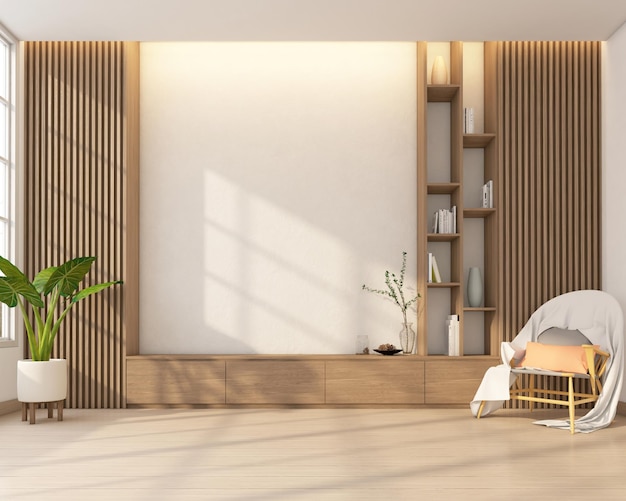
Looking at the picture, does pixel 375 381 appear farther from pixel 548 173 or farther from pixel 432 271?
pixel 548 173

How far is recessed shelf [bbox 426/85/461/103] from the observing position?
6.36 metres

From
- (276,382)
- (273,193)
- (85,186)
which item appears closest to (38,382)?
(85,186)

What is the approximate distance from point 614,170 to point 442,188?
140 centimetres

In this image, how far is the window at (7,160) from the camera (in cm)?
611

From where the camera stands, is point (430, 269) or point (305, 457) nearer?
point (305, 457)

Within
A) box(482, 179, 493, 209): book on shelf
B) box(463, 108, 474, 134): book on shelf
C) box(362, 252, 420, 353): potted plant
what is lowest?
box(362, 252, 420, 353): potted plant

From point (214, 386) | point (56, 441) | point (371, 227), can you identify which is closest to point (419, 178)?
point (371, 227)

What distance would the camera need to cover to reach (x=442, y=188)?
6422 mm

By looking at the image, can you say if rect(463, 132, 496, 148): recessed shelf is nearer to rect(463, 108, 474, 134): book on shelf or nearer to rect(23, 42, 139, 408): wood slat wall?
rect(463, 108, 474, 134): book on shelf

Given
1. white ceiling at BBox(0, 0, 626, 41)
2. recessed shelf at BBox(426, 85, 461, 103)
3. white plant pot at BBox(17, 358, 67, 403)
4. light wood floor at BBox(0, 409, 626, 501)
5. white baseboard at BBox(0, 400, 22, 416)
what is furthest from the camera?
recessed shelf at BBox(426, 85, 461, 103)

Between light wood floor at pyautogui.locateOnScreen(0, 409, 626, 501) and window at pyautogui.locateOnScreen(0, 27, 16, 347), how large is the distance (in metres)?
1.33

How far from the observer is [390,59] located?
265 inches

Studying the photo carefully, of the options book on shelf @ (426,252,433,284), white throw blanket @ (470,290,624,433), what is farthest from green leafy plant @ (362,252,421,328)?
white throw blanket @ (470,290,624,433)

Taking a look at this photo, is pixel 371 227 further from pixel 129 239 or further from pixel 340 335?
pixel 129 239
